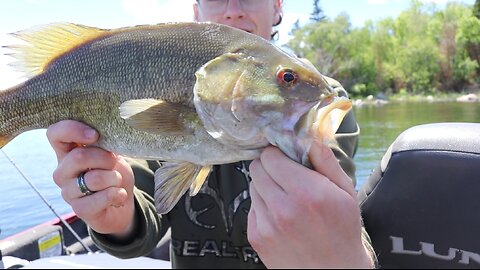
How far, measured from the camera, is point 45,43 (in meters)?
1.67

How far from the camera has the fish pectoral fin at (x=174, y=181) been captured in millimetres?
1496

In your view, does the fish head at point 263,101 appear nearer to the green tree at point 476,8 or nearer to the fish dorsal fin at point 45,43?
the fish dorsal fin at point 45,43

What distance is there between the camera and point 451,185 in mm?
1951

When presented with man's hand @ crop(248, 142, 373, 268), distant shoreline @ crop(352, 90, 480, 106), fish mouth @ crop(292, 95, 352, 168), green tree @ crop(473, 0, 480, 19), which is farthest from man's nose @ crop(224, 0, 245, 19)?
green tree @ crop(473, 0, 480, 19)

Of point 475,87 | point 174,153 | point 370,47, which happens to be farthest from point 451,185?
point 370,47

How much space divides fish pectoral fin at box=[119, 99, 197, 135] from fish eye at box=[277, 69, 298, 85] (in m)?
0.30

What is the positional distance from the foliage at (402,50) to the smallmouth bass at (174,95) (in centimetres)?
3387

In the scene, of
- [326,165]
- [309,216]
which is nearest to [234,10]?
[326,165]

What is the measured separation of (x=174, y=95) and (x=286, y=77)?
0.38 metres

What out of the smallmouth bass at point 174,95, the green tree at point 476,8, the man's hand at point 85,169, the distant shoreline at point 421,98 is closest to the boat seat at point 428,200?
the smallmouth bass at point 174,95

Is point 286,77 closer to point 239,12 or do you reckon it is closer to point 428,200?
point 428,200

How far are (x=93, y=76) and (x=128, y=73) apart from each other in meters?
0.15

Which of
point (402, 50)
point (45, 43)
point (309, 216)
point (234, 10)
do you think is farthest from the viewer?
point (402, 50)

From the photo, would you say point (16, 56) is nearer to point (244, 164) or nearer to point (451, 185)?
point (244, 164)
